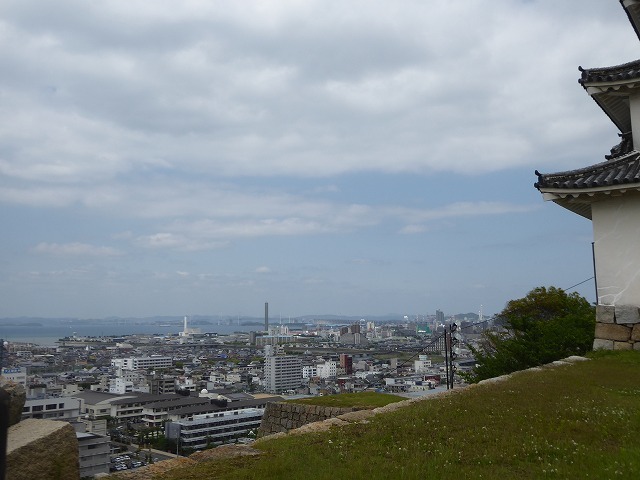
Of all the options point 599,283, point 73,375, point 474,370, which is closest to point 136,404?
point 73,375

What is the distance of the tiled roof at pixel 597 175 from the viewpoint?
1090 cm

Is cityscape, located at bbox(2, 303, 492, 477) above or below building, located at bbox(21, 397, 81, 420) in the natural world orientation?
below

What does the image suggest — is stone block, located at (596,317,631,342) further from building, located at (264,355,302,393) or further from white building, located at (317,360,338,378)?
white building, located at (317,360,338,378)

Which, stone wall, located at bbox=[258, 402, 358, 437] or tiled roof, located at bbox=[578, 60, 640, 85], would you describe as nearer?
tiled roof, located at bbox=[578, 60, 640, 85]

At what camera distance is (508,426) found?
5.77 meters

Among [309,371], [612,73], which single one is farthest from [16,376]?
[309,371]

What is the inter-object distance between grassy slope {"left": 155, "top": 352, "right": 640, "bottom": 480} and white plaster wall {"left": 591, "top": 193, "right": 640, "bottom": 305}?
412cm

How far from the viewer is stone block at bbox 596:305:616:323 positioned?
11.2 metres

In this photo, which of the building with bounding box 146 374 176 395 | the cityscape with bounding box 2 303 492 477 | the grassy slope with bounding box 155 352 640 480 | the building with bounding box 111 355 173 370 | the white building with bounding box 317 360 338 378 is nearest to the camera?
the grassy slope with bounding box 155 352 640 480

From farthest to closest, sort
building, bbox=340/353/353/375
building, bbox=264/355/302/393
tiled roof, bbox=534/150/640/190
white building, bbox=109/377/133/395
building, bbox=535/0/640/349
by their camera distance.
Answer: building, bbox=340/353/353/375 < building, bbox=264/355/302/393 < white building, bbox=109/377/133/395 < building, bbox=535/0/640/349 < tiled roof, bbox=534/150/640/190

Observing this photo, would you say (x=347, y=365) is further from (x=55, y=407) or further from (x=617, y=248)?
(x=617, y=248)

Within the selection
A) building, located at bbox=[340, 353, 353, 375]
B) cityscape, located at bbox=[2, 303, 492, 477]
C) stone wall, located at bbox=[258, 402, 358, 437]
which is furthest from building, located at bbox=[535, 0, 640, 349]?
building, located at bbox=[340, 353, 353, 375]

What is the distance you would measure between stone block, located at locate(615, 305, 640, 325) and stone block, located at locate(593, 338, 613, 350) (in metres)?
0.46

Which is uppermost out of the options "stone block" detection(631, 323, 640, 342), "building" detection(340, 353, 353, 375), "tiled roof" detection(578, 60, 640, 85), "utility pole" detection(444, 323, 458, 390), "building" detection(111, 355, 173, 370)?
"tiled roof" detection(578, 60, 640, 85)
